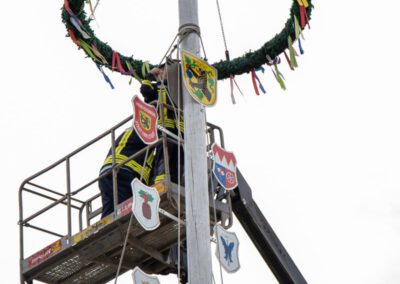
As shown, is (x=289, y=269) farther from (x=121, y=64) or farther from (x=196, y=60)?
(x=196, y=60)

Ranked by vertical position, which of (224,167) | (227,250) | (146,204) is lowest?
(227,250)

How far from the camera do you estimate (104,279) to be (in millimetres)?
13008

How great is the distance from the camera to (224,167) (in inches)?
436

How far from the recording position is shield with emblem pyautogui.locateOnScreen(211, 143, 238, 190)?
11.0 meters

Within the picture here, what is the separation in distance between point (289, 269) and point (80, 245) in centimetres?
436

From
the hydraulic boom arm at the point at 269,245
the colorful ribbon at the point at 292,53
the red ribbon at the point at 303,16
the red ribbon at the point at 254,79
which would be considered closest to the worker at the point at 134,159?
the red ribbon at the point at 254,79

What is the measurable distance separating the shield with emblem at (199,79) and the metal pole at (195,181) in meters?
0.09

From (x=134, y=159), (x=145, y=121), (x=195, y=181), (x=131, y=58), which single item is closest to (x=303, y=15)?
(x=131, y=58)

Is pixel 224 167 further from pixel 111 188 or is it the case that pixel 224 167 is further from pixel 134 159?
pixel 111 188

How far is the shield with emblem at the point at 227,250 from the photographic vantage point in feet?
33.2

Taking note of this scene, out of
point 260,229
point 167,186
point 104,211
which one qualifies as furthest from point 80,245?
point 260,229

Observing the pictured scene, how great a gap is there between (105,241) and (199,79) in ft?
8.49

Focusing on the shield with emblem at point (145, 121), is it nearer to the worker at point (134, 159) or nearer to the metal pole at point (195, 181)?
the metal pole at point (195, 181)

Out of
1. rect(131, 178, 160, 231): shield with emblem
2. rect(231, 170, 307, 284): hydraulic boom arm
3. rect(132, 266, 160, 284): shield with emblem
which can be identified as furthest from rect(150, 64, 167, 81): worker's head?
rect(132, 266, 160, 284): shield with emblem
